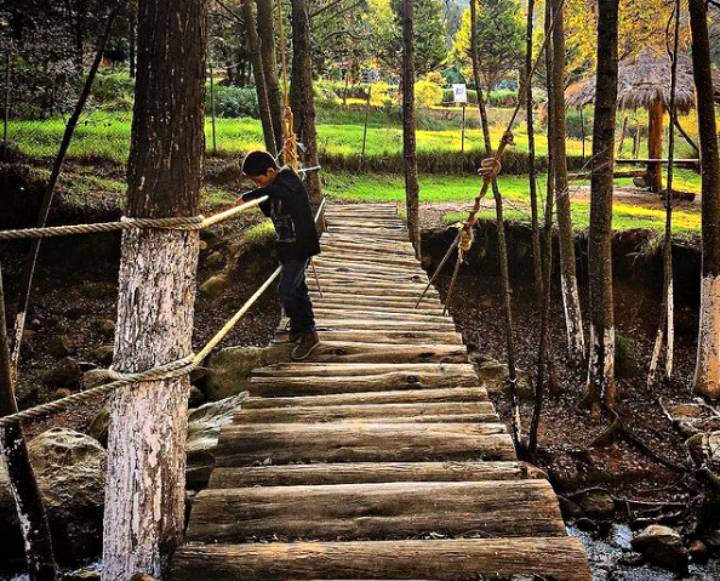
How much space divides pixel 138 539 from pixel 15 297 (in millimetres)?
8426

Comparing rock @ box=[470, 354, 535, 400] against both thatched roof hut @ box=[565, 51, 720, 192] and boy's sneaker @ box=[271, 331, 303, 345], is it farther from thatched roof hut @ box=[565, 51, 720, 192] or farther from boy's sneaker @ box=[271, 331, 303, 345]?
thatched roof hut @ box=[565, 51, 720, 192]

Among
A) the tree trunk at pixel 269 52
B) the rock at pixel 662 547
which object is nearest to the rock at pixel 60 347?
the tree trunk at pixel 269 52

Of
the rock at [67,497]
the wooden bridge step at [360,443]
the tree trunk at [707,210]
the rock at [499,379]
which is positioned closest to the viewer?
the wooden bridge step at [360,443]

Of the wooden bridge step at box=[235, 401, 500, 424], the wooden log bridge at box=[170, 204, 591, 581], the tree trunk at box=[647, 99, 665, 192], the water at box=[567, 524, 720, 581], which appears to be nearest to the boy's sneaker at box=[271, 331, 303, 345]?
the wooden log bridge at box=[170, 204, 591, 581]

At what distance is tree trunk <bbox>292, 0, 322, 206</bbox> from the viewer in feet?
24.3

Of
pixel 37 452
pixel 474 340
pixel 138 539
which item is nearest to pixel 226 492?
pixel 138 539

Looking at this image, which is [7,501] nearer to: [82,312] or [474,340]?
[82,312]

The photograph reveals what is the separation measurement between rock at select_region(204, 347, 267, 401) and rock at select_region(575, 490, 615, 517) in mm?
3755

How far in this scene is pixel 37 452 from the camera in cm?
483

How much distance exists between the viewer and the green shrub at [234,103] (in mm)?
18391

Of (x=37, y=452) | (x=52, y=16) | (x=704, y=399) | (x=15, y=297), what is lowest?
(x=704, y=399)

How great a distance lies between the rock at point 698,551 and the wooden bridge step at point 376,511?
3540 millimetres

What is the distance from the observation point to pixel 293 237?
3980mm

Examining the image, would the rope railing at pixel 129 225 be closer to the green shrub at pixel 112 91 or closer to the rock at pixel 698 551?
the rock at pixel 698 551
